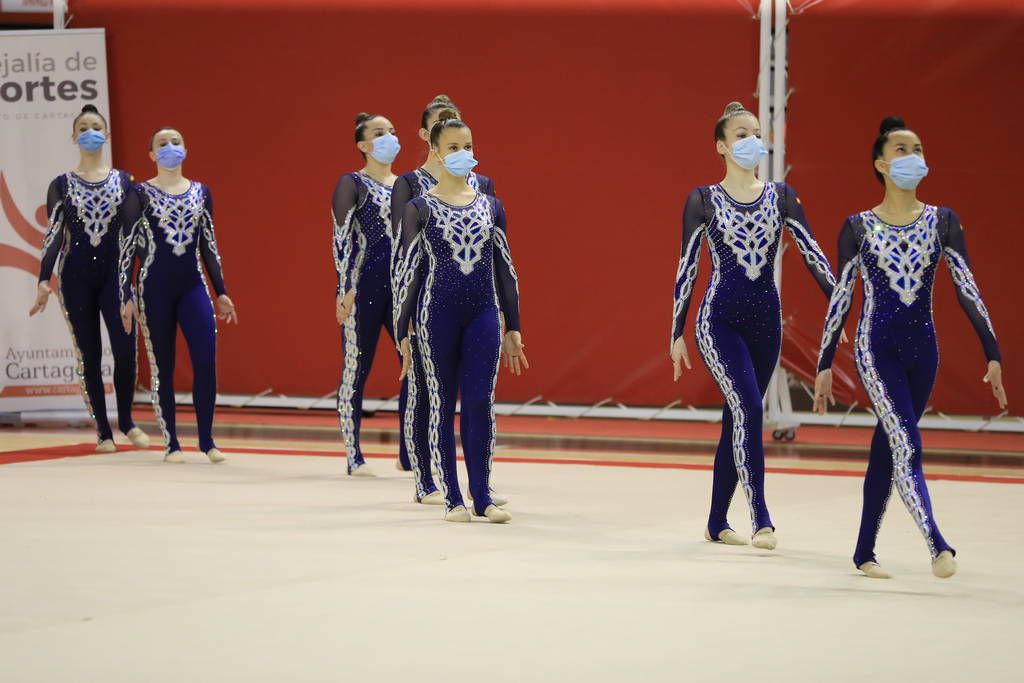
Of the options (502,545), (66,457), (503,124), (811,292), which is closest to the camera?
(502,545)

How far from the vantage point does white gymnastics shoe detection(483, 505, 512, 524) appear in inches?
236

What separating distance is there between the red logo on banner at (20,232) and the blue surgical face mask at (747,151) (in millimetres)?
6239

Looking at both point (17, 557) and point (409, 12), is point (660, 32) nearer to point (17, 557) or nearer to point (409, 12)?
point (409, 12)

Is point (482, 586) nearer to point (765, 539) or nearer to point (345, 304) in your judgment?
point (765, 539)

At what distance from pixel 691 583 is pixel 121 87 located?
25.4 ft

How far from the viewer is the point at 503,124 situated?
10.4 m

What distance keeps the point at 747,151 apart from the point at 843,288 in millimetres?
854

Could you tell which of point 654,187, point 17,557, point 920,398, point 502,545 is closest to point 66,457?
point 17,557

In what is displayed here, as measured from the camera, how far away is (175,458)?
26.4 feet

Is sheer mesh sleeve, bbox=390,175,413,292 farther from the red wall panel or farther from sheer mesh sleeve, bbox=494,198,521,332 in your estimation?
the red wall panel

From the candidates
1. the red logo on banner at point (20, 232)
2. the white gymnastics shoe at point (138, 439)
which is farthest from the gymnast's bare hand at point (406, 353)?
the red logo on banner at point (20, 232)

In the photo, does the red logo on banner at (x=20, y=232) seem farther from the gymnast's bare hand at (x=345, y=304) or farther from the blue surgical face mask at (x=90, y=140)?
the gymnast's bare hand at (x=345, y=304)

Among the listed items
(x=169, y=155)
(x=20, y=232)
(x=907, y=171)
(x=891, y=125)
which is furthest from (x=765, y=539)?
(x=20, y=232)

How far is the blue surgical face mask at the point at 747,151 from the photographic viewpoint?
5.64 m
